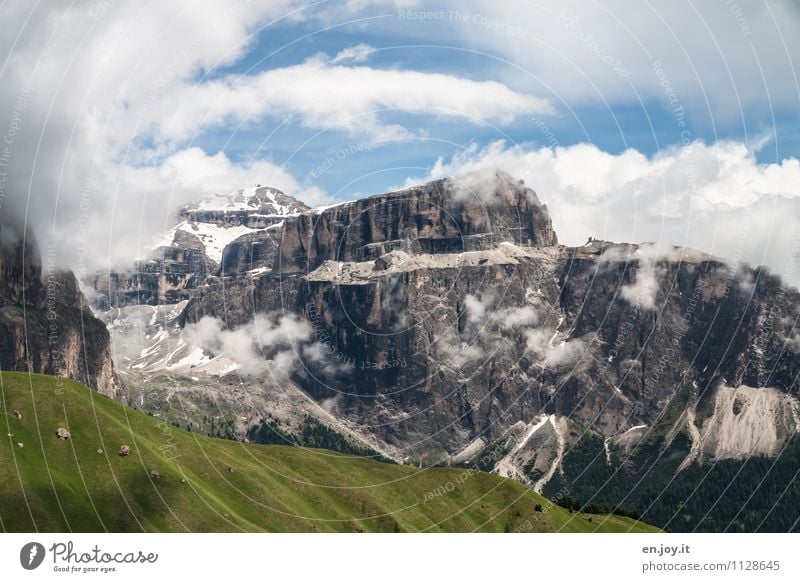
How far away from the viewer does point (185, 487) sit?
146000 millimetres

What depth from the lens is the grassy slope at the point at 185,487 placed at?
130m

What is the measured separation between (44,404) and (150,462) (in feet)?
80.0

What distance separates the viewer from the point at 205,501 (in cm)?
14562

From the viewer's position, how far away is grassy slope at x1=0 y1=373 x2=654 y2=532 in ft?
427
